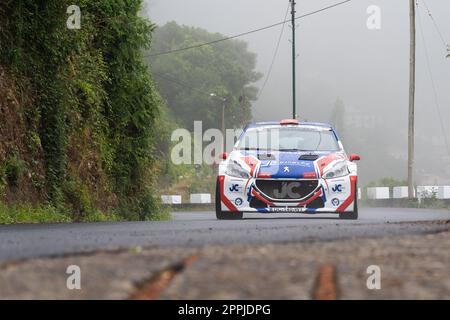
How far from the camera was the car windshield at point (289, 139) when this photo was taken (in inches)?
639

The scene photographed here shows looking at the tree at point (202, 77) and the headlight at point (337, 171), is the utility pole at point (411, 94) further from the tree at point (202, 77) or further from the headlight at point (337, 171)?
the tree at point (202, 77)

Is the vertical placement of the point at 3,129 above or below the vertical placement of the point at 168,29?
below

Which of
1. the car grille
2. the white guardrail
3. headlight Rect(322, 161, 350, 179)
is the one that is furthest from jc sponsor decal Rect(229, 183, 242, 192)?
the white guardrail

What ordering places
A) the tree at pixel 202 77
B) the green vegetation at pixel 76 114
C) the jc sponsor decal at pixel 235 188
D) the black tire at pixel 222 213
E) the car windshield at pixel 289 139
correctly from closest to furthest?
the jc sponsor decal at pixel 235 188, the green vegetation at pixel 76 114, the black tire at pixel 222 213, the car windshield at pixel 289 139, the tree at pixel 202 77

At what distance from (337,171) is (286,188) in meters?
0.90

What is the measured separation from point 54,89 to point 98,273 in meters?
12.8

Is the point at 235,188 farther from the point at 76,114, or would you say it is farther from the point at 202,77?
the point at 202,77

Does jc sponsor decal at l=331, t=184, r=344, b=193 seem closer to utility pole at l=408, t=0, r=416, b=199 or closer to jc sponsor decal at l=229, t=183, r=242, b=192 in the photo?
jc sponsor decal at l=229, t=183, r=242, b=192

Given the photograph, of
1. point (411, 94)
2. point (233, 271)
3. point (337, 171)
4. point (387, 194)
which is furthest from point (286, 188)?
point (387, 194)

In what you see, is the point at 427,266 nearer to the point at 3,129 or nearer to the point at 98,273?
the point at 98,273

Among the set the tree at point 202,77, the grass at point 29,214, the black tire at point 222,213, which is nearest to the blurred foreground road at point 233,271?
the grass at point 29,214

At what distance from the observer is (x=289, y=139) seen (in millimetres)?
16469
